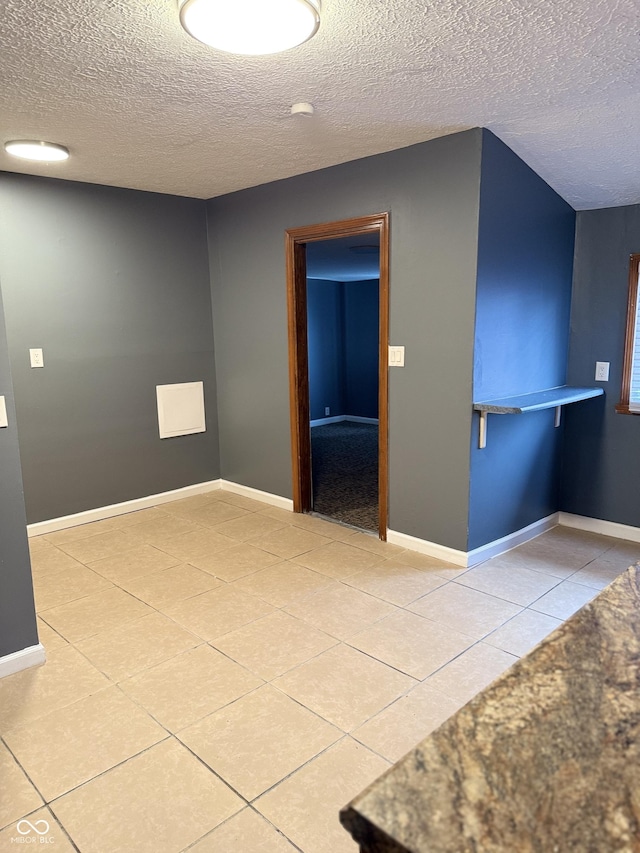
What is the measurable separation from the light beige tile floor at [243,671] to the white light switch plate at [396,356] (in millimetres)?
1082

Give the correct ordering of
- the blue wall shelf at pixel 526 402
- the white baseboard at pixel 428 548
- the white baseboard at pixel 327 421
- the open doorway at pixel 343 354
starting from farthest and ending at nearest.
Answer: the white baseboard at pixel 327 421 < the open doorway at pixel 343 354 < the white baseboard at pixel 428 548 < the blue wall shelf at pixel 526 402

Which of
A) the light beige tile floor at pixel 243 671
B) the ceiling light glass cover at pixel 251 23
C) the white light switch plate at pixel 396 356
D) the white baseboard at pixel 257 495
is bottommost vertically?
the light beige tile floor at pixel 243 671

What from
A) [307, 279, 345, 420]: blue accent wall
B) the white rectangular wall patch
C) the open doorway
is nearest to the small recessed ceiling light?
the white rectangular wall patch

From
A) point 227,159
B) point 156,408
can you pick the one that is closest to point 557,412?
point 227,159

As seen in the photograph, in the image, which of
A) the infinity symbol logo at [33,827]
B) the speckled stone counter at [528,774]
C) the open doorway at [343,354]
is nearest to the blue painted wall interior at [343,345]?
the open doorway at [343,354]

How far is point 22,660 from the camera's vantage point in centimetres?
225

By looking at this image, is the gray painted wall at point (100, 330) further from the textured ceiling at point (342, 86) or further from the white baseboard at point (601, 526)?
the white baseboard at point (601, 526)

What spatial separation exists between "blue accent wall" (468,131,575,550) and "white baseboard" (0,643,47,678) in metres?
2.10

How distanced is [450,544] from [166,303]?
2595 mm

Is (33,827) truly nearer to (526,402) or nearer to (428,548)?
(428,548)

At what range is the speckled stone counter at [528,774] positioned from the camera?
1.84 feet

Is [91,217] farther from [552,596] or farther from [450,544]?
[552,596]

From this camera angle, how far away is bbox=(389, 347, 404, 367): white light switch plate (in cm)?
326

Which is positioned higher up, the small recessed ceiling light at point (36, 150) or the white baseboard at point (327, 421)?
the small recessed ceiling light at point (36, 150)
